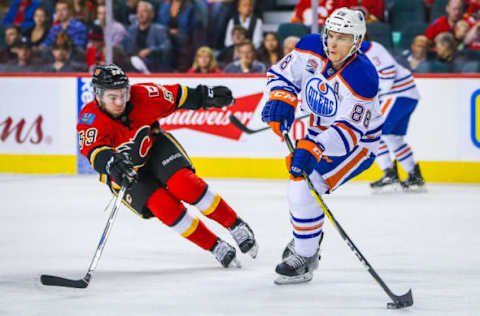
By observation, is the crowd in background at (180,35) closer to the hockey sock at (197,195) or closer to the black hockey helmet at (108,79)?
the hockey sock at (197,195)

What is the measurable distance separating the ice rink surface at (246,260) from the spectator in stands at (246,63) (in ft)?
4.81

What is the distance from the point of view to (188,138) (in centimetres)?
799

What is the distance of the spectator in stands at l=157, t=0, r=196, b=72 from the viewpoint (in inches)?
324

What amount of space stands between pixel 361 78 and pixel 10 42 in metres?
5.87

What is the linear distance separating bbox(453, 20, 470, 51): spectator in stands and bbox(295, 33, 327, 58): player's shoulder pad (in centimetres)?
380

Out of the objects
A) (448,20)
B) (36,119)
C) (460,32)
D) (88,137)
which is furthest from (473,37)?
(88,137)

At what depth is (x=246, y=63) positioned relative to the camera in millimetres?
7945

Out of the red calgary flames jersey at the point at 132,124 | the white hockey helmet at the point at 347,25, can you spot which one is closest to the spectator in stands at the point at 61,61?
the red calgary flames jersey at the point at 132,124

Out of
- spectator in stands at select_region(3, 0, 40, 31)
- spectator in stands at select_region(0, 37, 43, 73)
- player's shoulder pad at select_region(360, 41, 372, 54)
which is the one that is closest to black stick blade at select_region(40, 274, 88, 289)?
player's shoulder pad at select_region(360, 41, 372, 54)

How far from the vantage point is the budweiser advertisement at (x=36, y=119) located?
8289mm

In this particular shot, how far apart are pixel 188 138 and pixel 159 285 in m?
4.39

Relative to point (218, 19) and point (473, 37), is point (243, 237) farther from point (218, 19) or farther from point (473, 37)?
point (218, 19)

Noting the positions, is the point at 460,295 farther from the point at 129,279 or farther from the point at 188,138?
the point at 188,138

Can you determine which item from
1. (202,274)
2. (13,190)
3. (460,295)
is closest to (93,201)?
(13,190)
